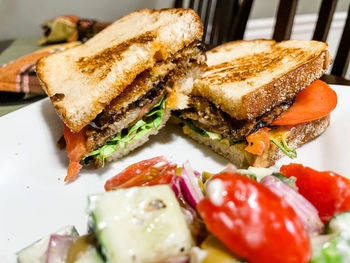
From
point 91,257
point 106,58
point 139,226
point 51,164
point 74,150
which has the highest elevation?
point 106,58

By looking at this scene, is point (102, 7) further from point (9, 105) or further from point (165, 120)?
point (165, 120)

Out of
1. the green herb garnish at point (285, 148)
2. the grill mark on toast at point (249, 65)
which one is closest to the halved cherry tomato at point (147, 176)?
the green herb garnish at point (285, 148)

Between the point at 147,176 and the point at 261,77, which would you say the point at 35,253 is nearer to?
the point at 147,176

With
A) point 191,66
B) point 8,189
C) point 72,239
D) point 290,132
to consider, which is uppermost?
point 191,66

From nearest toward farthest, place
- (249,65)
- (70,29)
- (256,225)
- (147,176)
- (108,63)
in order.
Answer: (256,225) → (147,176) → (108,63) → (249,65) → (70,29)

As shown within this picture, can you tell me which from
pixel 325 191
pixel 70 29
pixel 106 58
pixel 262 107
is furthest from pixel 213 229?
pixel 70 29

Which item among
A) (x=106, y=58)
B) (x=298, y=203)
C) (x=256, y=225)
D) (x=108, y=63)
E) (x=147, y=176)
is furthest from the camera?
(x=106, y=58)

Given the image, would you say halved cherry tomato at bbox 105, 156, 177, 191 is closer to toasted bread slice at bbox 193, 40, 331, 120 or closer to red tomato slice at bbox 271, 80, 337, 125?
toasted bread slice at bbox 193, 40, 331, 120

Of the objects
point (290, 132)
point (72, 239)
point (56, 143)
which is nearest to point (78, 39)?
point (56, 143)
